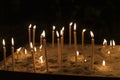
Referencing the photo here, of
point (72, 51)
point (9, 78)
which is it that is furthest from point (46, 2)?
point (9, 78)

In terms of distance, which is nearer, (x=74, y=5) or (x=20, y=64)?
(x=20, y=64)

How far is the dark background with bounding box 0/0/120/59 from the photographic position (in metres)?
4.31

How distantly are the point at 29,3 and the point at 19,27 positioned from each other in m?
0.41

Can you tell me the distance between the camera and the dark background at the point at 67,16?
4309 millimetres

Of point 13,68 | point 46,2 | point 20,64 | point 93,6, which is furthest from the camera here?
point 46,2

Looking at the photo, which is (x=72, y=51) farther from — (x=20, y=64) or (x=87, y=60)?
(x=20, y=64)

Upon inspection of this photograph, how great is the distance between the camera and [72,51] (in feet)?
9.75

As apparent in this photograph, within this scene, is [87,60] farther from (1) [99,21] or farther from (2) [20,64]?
(1) [99,21]

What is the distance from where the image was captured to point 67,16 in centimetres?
450

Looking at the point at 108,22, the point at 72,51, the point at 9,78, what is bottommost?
the point at 9,78

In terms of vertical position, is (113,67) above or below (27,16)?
below

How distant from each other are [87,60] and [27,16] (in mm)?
2673

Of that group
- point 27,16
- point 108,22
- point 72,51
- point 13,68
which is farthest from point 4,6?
point 13,68

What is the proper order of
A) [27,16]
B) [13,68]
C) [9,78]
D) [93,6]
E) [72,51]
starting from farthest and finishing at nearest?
[27,16] < [93,6] < [72,51] < [13,68] < [9,78]
